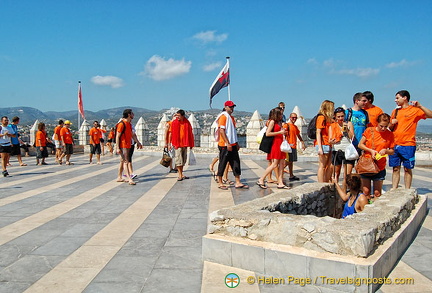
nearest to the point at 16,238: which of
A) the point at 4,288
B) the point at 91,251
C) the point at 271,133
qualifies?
the point at 91,251

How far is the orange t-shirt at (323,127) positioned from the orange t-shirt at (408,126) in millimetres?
1278

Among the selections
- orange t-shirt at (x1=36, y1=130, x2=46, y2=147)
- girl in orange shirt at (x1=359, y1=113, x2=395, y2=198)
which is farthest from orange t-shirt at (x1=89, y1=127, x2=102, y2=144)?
girl in orange shirt at (x1=359, y1=113, x2=395, y2=198)

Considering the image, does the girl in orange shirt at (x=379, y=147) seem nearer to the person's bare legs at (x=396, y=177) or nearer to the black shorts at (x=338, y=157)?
the person's bare legs at (x=396, y=177)

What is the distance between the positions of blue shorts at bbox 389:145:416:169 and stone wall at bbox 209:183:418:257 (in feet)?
6.11

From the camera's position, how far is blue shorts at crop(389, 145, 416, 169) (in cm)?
622

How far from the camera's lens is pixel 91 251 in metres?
3.97

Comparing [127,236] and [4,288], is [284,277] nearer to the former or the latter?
[127,236]

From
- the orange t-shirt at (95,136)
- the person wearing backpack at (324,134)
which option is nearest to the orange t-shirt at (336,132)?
the person wearing backpack at (324,134)

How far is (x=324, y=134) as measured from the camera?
281 inches

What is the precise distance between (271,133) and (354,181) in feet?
9.25

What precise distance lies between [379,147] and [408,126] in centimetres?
87

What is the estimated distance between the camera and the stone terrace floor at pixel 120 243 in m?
3.17

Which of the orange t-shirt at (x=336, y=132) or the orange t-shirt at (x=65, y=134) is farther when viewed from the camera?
the orange t-shirt at (x=65, y=134)

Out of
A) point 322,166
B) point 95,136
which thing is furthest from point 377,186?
point 95,136
